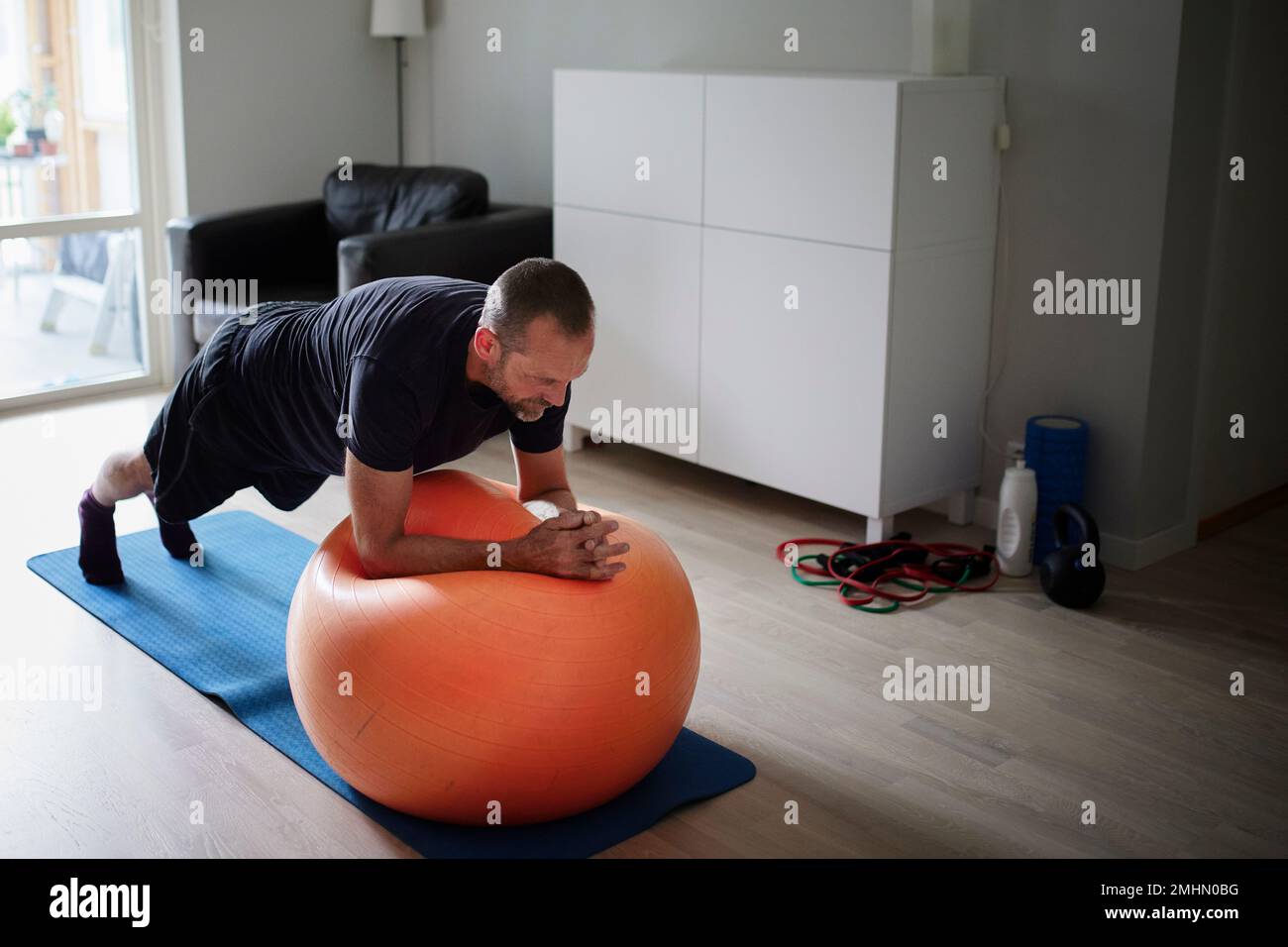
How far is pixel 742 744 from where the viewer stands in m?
2.68

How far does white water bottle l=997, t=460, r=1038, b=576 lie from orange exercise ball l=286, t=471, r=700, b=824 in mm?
1393

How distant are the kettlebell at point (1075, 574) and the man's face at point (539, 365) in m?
1.55

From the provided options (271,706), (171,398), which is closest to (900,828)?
(271,706)

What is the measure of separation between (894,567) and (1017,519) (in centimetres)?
33

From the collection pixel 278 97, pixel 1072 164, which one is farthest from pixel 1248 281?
pixel 278 97

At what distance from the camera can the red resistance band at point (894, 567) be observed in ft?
11.2

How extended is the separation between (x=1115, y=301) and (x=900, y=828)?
5.66 feet

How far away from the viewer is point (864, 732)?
2.75 metres

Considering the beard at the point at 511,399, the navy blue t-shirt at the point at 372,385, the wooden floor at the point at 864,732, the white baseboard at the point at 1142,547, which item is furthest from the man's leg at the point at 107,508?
the white baseboard at the point at 1142,547

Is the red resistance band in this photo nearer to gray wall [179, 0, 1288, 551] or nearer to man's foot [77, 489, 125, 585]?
gray wall [179, 0, 1288, 551]

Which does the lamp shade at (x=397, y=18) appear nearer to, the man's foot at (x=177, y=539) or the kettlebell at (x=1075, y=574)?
the man's foot at (x=177, y=539)

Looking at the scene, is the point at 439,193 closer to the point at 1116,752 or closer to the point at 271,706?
the point at 271,706

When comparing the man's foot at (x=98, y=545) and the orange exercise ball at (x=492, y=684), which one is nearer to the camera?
the orange exercise ball at (x=492, y=684)

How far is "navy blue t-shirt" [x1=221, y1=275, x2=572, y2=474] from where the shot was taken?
2.30 metres
